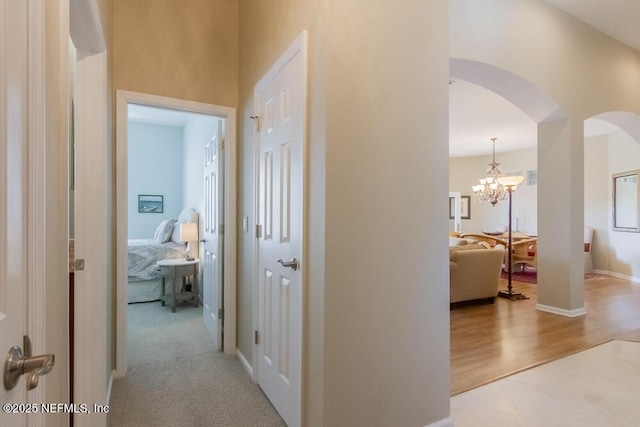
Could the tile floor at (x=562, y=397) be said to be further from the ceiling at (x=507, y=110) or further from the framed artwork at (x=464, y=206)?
the framed artwork at (x=464, y=206)

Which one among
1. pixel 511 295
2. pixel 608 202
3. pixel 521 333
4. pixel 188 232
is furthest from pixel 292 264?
pixel 608 202

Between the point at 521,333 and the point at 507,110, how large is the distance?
3.74 m

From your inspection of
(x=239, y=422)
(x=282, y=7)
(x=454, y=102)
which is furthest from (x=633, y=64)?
(x=239, y=422)

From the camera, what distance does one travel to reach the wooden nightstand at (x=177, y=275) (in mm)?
4258

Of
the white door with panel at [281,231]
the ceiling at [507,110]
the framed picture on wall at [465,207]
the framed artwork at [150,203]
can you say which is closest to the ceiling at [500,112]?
the ceiling at [507,110]

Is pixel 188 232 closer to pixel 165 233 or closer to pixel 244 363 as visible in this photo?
pixel 165 233

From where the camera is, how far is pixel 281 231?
6.63 feet

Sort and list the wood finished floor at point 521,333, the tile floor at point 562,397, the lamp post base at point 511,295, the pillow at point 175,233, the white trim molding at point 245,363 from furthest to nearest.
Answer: the pillow at point 175,233 → the lamp post base at point 511,295 → the wood finished floor at point 521,333 → the white trim molding at point 245,363 → the tile floor at point 562,397

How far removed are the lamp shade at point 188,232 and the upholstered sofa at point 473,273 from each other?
137 inches

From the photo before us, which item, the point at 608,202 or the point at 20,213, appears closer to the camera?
the point at 20,213

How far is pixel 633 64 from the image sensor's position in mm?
4434

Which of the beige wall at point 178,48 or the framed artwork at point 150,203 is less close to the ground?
the beige wall at point 178,48

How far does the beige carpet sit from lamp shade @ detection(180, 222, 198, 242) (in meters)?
1.43

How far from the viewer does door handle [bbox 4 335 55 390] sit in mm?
600
